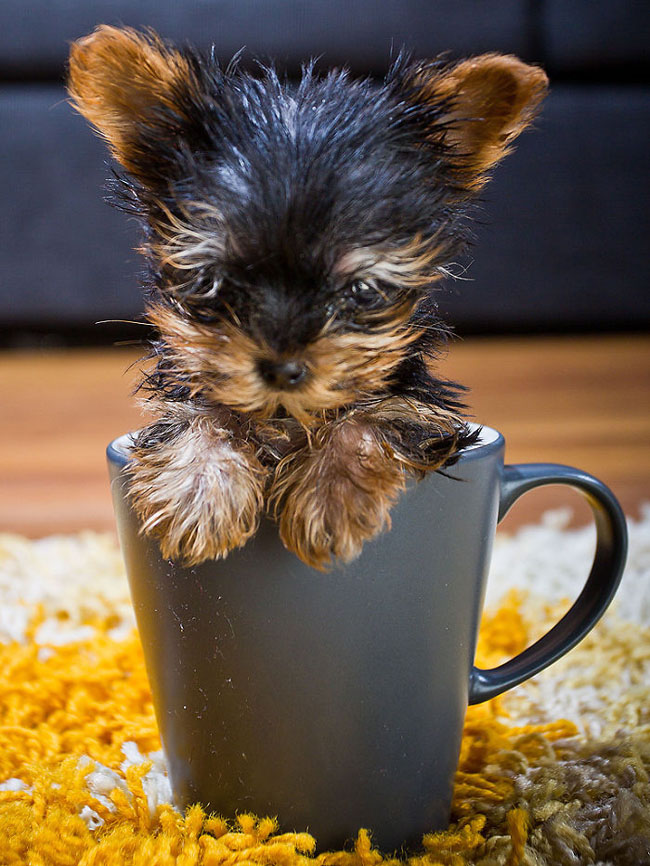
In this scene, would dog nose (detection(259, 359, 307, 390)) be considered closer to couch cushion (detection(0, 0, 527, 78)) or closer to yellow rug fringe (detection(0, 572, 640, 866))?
yellow rug fringe (detection(0, 572, 640, 866))

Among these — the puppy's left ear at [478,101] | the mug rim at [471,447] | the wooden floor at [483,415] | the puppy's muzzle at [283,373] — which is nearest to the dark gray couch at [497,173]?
the wooden floor at [483,415]

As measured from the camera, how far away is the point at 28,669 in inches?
49.1

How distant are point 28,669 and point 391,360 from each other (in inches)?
27.1

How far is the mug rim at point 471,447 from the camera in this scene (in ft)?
2.84

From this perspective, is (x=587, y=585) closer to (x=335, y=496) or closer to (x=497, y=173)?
(x=335, y=496)

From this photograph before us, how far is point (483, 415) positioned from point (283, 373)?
183cm

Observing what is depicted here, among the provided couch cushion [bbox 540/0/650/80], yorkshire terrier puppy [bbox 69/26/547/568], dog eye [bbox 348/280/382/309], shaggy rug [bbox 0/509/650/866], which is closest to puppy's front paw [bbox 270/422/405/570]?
yorkshire terrier puppy [bbox 69/26/547/568]

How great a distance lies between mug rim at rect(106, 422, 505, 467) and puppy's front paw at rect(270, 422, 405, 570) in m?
0.07

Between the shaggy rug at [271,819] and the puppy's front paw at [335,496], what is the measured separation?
0.96 ft

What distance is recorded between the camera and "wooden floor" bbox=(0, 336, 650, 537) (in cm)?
203

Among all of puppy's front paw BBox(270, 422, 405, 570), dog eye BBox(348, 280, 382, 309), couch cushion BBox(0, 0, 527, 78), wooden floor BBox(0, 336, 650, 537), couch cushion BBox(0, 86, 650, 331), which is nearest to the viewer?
puppy's front paw BBox(270, 422, 405, 570)

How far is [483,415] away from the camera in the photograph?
2598mm

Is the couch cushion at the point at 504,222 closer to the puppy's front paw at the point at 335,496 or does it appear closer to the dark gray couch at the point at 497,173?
the dark gray couch at the point at 497,173

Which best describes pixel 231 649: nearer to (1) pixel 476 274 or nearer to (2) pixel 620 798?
(2) pixel 620 798
